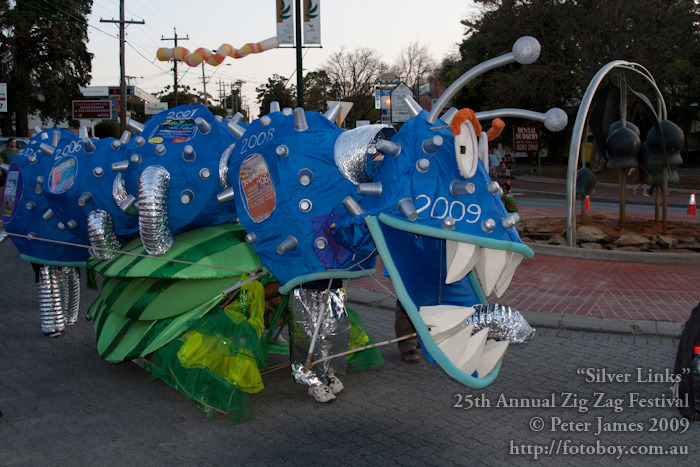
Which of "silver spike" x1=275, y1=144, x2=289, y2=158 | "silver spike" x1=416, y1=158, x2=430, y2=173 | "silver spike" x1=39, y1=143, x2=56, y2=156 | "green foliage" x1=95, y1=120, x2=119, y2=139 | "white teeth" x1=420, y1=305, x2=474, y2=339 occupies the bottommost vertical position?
"white teeth" x1=420, y1=305, x2=474, y2=339

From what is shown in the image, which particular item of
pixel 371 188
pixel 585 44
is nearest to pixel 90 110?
pixel 585 44

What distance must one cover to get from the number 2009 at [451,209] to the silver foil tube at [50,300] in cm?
433

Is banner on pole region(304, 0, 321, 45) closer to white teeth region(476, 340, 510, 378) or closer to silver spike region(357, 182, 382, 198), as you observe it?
silver spike region(357, 182, 382, 198)

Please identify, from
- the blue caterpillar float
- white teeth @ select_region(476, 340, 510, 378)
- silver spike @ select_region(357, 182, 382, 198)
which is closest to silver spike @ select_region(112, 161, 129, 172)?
the blue caterpillar float

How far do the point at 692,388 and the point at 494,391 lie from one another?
4.58 ft

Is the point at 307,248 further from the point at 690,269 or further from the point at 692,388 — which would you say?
the point at 690,269

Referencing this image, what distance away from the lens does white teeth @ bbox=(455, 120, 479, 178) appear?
3.29 m

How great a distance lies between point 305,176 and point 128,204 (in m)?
A: 1.73

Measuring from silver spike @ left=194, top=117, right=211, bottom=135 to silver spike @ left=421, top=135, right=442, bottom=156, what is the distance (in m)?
2.01

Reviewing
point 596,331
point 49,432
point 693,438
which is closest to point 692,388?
point 693,438

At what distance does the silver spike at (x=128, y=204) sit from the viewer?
4.94 metres

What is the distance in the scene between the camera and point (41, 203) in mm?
6027

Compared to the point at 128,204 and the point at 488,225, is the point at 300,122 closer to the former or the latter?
the point at 488,225

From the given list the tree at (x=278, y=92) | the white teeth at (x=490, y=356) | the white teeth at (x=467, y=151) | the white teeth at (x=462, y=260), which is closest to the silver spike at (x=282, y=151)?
the white teeth at (x=467, y=151)
